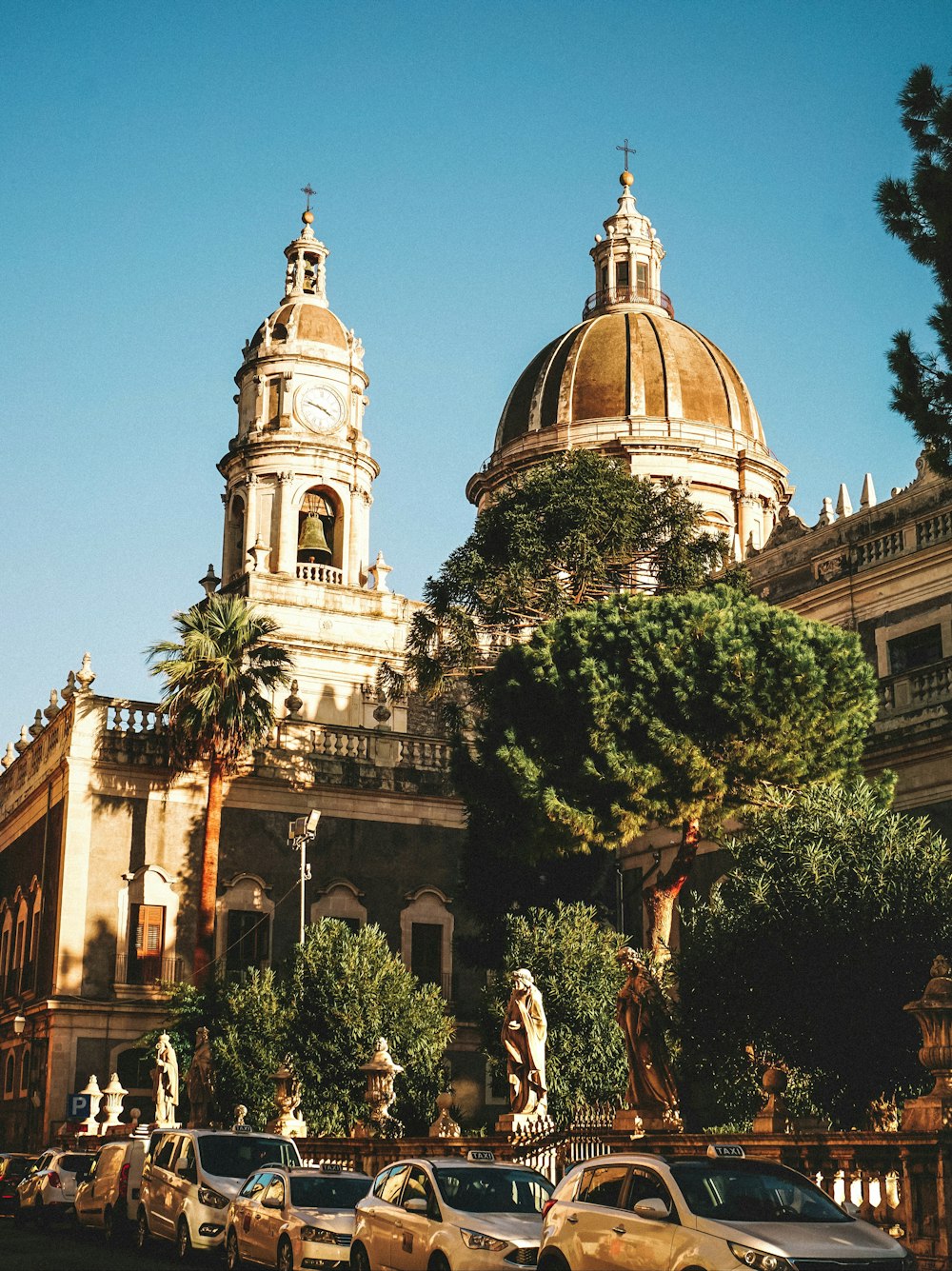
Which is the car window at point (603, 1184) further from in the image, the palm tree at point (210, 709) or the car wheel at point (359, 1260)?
the palm tree at point (210, 709)

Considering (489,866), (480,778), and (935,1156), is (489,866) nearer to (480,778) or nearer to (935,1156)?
(480,778)

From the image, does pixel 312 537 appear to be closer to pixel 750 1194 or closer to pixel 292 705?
pixel 292 705

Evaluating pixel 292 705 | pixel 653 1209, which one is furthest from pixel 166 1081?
pixel 653 1209

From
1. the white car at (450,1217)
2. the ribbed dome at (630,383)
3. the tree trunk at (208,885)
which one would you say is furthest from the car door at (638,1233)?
the ribbed dome at (630,383)

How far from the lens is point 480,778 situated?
114ft

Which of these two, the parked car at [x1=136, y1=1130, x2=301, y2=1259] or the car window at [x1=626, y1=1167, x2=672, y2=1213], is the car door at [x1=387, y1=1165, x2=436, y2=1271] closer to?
the car window at [x1=626, y1=1167, x2=672, y2=1213]

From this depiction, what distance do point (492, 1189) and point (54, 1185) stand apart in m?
13.2

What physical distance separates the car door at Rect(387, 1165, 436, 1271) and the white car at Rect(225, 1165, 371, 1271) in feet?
5.91

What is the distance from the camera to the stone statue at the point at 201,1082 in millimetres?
33844

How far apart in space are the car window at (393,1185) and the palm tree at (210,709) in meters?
23.1

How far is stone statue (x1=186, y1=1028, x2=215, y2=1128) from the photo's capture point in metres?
33.8

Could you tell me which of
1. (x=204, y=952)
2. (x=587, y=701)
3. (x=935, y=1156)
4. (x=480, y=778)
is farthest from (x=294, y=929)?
(x=935, y=1156)

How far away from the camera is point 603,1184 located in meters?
13.4

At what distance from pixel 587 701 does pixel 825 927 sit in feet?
29.9
